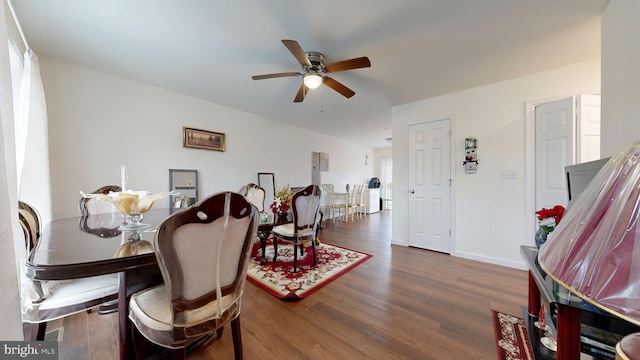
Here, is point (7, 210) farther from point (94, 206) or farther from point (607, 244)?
point (94, 206)

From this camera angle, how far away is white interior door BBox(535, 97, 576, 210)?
7.29ft

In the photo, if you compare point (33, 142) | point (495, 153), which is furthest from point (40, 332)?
point (495, 153)

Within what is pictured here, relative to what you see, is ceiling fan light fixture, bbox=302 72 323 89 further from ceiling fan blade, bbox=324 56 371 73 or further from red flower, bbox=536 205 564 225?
red flower, bbox=536 205 564 225

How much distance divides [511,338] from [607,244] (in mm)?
1675

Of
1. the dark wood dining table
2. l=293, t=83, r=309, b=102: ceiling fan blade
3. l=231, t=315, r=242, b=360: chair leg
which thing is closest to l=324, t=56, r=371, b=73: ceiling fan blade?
l=293, t=83, r=309, b=102: ceiling fan blade

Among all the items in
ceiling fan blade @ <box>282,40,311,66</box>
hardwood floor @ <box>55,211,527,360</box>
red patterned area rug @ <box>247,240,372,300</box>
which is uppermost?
ceiling fan blade @ <box>282,40,311,66</box>

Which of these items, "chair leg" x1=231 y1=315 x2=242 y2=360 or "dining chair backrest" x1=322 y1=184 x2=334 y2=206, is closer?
"chair leg" x1=231 y1=315 x2=242 y2=360

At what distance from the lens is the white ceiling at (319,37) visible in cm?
158

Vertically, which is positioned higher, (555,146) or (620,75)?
(620,75)

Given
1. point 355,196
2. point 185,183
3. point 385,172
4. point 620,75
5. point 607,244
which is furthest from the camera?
point 385,172

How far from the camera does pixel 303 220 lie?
260 cm

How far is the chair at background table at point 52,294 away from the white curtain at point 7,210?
602 mm

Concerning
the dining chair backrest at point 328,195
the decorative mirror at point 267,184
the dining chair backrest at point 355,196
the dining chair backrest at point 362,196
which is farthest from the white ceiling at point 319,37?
the dining chair backrest at point 362,196

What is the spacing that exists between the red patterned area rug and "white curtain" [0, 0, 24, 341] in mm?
1637
